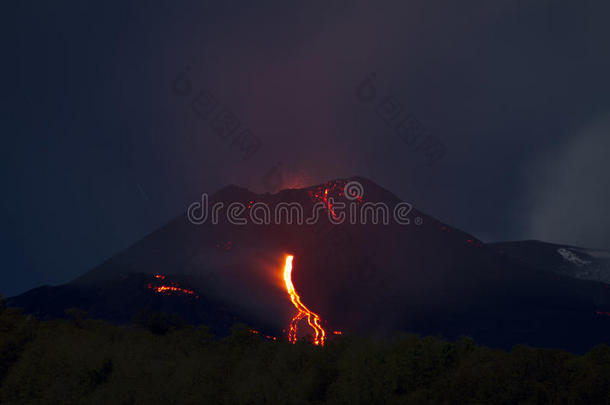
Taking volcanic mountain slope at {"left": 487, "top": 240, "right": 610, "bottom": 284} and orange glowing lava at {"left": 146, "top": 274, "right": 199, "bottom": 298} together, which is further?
volcanic mountain slope at {"left": 487, "top": 240, "right": 610, "bottom": 284}

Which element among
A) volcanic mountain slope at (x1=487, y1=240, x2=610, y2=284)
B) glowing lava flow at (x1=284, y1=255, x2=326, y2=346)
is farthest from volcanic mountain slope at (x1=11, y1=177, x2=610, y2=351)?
volcanic mountain slope at (x1=487, y1=240, x2=610, y2=284)

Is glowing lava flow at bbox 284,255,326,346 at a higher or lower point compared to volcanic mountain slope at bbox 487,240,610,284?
lower

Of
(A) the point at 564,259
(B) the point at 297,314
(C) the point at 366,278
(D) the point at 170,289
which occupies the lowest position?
(B) the point at 297,314

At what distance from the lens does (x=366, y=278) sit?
3834 inches

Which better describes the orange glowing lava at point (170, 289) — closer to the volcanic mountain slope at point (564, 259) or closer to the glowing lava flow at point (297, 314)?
the glowing lava flow at point (297, 314)

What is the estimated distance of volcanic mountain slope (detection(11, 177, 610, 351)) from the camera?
80.0m

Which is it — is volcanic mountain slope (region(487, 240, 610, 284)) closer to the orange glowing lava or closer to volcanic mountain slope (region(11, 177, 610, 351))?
volcanic mountain slope (region(11, 177, 610, 351))

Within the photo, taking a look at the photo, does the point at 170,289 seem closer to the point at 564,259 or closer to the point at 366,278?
the point at 366,278

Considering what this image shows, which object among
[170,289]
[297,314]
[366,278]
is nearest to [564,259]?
[366,278]

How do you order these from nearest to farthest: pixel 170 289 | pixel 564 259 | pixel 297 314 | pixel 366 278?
pixel 297 314 → pixel 170 289 → pixel 366 278 → pixel 564 259

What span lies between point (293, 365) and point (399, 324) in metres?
66.0

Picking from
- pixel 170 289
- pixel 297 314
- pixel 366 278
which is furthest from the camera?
pixel 366 278

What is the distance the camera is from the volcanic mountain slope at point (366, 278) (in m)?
80.0

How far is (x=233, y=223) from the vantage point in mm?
130625
